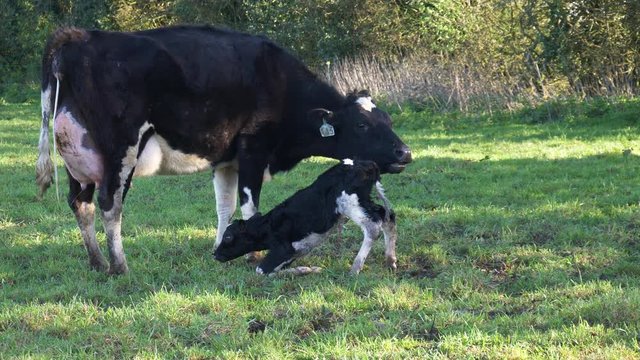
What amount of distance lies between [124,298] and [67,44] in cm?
255

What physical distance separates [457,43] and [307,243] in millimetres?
17183

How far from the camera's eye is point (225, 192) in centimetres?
977

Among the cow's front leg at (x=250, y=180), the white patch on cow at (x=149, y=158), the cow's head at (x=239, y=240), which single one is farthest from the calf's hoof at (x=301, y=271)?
the white patch on cow at (x=149, y=158)

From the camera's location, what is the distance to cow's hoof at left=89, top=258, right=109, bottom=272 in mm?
8625

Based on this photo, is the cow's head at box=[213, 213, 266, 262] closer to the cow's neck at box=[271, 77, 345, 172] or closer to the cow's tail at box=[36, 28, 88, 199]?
the cow's neck at box=[271, 77, 345, 172]

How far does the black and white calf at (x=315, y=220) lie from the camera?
332 inches

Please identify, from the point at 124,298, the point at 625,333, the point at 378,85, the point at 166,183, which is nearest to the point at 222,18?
the point at 378,85

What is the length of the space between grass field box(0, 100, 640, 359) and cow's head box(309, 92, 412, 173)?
0.81 metres

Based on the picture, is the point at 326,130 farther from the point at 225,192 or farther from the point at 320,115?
the point at 225,192

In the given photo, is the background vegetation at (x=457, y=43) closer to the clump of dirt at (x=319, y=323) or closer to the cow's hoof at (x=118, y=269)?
the cow's hoof at (x=118, y=269)

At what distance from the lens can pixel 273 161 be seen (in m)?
9.62

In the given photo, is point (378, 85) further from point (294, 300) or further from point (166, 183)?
point (294, 300)

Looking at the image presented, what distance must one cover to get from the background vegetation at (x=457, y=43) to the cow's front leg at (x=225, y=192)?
35.8 feet

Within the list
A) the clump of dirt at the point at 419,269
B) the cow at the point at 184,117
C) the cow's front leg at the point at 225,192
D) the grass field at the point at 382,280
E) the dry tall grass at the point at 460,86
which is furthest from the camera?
the dry tall grass at the point at 460,86
